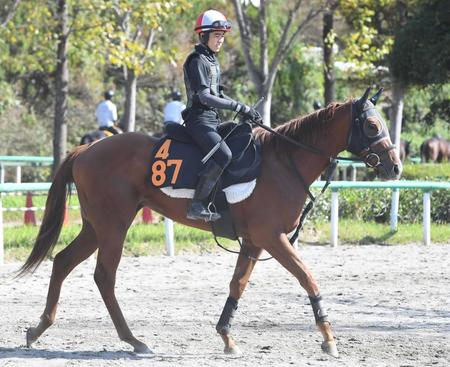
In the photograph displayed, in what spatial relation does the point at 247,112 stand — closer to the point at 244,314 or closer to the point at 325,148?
the point at 325,148

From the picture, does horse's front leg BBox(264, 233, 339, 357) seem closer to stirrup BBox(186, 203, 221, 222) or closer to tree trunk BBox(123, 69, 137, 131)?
stirrup BBox(186, 203, 221, 222)

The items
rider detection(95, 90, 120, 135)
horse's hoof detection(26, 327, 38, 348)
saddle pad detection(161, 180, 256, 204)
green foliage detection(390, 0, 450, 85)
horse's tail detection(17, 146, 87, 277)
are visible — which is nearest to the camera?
horse's hoof detection(26, 327, 38, 348)

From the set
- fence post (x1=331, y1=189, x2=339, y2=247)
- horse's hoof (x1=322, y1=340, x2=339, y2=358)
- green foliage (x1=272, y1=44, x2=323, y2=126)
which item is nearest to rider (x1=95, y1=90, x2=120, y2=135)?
fence post (x1=331, y1=189, x2=339, y2=247)

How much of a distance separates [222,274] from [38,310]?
Answer: 3358 mm

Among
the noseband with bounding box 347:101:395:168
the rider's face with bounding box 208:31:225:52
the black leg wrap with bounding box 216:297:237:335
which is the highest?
the rider's face with bounding box 208:31:225:52

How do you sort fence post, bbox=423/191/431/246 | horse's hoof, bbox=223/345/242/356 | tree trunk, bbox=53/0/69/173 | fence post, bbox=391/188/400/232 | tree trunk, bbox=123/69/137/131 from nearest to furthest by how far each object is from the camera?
horse's hoof, bbox=223/345/242/356 < fence post, bbox=423/191/431/246 < fence post, bbox=391/188/400/232 < tree trunk, bbox=53/0/69/173 < tree trunk, bbox=123/69/137/131

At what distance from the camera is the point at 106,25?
66.0 feet

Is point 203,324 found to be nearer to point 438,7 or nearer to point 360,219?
point 360,219

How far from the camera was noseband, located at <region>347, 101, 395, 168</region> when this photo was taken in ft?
27.2

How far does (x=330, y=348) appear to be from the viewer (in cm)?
787

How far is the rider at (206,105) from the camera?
8297mm

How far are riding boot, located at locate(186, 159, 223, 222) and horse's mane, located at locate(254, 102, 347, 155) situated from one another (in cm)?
58

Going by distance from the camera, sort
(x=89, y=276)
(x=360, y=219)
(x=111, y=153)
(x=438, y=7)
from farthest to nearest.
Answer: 1. (x=438, y=7)
2. (x=360, y=219)
3. (x=89, y=276)
4. (x=111, y=153)

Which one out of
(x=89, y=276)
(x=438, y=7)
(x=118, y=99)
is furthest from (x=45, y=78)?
(x=89, y=276)
